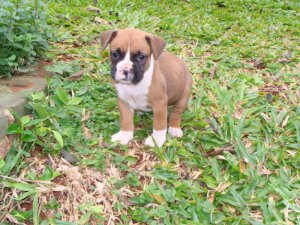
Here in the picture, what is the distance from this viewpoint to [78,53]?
5.88m

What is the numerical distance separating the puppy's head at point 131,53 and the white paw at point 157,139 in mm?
684

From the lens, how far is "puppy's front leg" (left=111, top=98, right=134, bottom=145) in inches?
168

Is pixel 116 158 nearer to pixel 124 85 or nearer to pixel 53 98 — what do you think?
pixel 124 85

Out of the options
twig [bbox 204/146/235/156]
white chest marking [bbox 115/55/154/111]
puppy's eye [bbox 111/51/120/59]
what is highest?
puppy's eye [bbox 111/51/120/59]

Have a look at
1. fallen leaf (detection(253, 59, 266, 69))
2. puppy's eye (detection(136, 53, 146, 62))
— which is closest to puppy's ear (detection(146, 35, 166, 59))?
puppy's eye (detection(136, 53, 146, 62))

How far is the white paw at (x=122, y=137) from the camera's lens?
4.29 m

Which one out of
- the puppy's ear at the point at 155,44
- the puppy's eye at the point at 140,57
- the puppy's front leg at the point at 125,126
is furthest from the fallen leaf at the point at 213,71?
the puppy's eye at the point at 140,57

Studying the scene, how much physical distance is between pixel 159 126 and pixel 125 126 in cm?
34

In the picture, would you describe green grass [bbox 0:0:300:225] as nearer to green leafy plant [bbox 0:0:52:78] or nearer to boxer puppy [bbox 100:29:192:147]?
boxer puppy [bbox 100:29:192:147]

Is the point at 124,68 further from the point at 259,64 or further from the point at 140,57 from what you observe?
the point at 259,64

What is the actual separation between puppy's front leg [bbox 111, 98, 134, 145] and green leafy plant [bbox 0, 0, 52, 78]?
4.16 feet

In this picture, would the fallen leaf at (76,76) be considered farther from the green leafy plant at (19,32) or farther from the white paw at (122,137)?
the white paw at (122,137)

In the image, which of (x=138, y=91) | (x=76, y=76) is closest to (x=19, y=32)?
(x=76, y=76)

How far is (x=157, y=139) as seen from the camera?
14.1 feet
